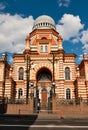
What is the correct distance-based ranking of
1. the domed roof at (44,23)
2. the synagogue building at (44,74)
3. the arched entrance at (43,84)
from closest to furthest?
the synagogue building at (44,74)
the arched entrance at (43,84)
the domed roof at (44,23)

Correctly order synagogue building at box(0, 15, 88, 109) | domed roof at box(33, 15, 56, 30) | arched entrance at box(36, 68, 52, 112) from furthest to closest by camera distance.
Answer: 1. domed roof at box(33, 15, 56, 30)
2. arched entrance at box(36, 68, 52, 112)
3. synagogue building at box(0, 15, 88, 109)

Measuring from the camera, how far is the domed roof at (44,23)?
2092 inches

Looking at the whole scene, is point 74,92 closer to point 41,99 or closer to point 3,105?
point 41,99

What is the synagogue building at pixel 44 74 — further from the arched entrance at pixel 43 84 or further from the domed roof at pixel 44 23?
the domed roof at pixel 44 23

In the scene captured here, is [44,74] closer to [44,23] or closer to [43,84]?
[43,84]

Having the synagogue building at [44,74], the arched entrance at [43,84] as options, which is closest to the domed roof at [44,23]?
the synagogue building at [44,74]

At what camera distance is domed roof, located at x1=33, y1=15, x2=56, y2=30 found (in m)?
53.1

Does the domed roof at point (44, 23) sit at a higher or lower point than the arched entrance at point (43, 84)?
higher

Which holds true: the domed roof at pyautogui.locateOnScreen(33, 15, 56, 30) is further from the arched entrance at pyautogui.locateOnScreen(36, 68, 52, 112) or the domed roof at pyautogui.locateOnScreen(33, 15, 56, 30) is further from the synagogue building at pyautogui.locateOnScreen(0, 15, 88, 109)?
the arched entrance at pyautogui.locateOnScreen(36, 68, 52, 112)

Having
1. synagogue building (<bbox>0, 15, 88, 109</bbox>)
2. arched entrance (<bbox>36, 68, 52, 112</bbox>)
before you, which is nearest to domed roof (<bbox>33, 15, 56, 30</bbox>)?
synagogue building (<bbox>0, 15, 88, 109</bbox>)

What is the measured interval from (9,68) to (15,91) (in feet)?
22.0

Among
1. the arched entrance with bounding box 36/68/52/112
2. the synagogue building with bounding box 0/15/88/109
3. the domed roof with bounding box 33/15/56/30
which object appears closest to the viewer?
the synagogue building with bounding box 0/15/88/109

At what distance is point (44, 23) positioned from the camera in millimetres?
53500

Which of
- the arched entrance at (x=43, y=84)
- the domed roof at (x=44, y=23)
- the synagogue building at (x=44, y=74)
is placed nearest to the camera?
the synagogue building at (x=44, y=74)
